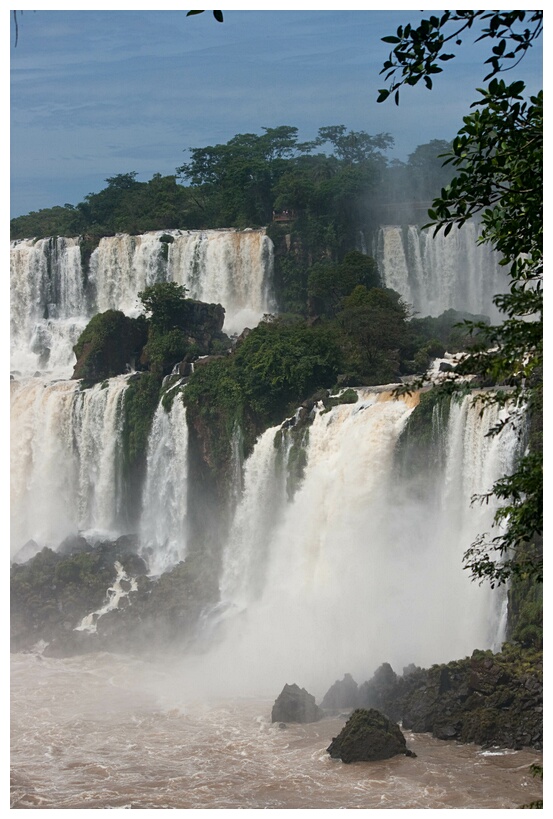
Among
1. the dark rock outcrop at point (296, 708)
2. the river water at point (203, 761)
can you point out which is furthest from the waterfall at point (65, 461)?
the dark rock outcrop at point (296, 708)

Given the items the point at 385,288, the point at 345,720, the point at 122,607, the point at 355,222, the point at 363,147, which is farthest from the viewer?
the point at 363,147

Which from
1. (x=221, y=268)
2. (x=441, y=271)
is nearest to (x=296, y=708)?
(x=441, y=271)

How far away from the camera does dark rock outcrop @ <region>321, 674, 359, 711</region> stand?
16.7 m

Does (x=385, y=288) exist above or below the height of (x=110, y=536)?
above

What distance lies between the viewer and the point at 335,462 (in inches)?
793

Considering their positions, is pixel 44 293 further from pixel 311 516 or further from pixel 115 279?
pixel 311 516

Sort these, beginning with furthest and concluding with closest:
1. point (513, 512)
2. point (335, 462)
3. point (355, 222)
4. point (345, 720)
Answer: point (355, 222) < point (335, 462) < point (345, 720) < point (513, 512)

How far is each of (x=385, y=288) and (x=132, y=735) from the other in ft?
50.4

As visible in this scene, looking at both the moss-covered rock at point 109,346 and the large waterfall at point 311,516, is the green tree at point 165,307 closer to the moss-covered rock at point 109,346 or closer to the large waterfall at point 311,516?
the moss-covered rock at point 109,346

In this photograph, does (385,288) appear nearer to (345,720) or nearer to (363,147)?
(363,147)

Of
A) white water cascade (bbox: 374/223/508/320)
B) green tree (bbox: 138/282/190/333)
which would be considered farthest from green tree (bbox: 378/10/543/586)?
white water cascade (bbox: 374/223/508/320)

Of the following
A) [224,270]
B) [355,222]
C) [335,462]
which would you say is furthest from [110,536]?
[355,222]

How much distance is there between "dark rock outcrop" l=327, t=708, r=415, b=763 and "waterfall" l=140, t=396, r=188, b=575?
9.22 m

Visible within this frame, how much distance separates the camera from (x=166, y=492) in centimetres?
2447
